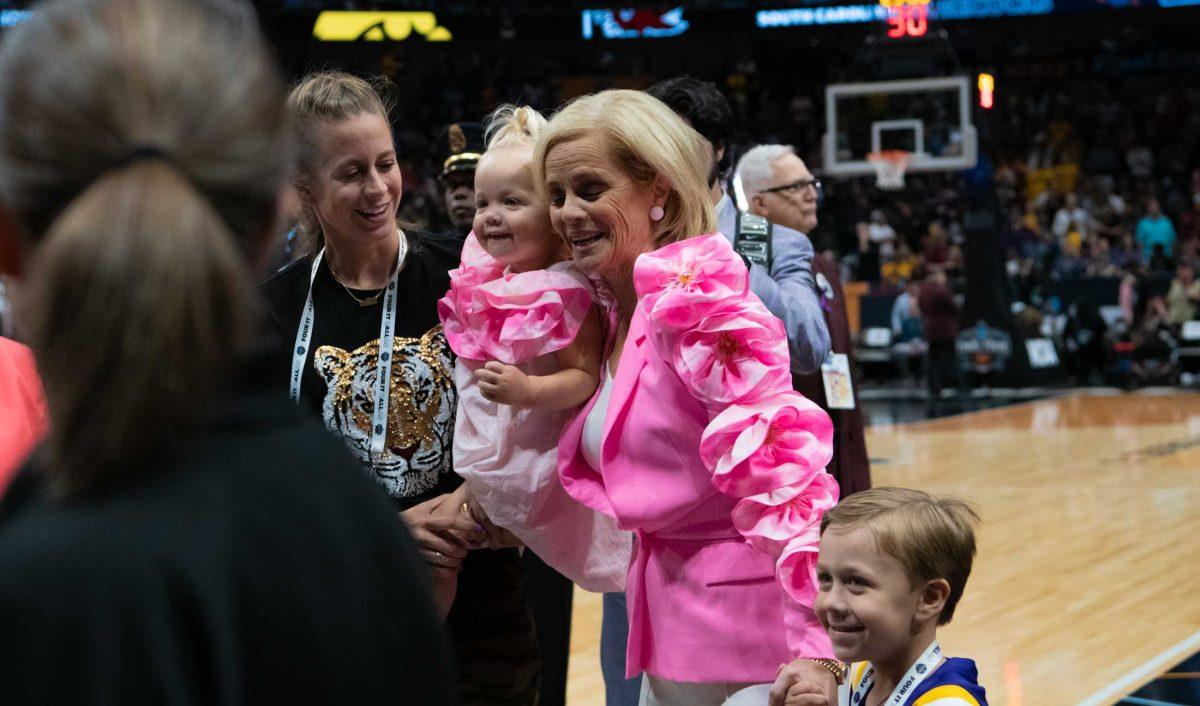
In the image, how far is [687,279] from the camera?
195 cm

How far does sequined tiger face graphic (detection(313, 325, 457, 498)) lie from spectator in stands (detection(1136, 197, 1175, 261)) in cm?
1758

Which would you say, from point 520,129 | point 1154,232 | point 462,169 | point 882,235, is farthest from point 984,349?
point 520,129

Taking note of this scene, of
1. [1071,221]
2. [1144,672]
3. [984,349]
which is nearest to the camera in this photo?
[1144,672]

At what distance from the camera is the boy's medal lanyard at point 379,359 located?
7.41 ft

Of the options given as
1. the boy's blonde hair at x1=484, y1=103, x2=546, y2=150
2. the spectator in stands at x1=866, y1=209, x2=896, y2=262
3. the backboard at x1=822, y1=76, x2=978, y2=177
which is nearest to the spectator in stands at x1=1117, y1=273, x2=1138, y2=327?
the backboard at x1=822, y1=76, x2=978, y2=177

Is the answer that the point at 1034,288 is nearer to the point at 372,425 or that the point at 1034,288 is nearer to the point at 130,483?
the point at 372,425

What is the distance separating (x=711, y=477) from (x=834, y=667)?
0.97 feet

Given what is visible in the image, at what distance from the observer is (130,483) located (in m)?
0.79

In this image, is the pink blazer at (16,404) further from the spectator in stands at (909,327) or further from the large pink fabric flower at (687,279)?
the spectator in stands at (909,327)

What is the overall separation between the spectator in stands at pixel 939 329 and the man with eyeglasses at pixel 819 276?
11.7m

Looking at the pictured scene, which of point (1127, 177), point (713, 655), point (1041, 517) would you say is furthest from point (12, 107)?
point (1127, 177)

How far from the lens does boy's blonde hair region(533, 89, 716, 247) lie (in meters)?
2.09

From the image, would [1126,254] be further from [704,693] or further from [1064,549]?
[704,693]

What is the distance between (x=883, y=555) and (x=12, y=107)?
1541mm
